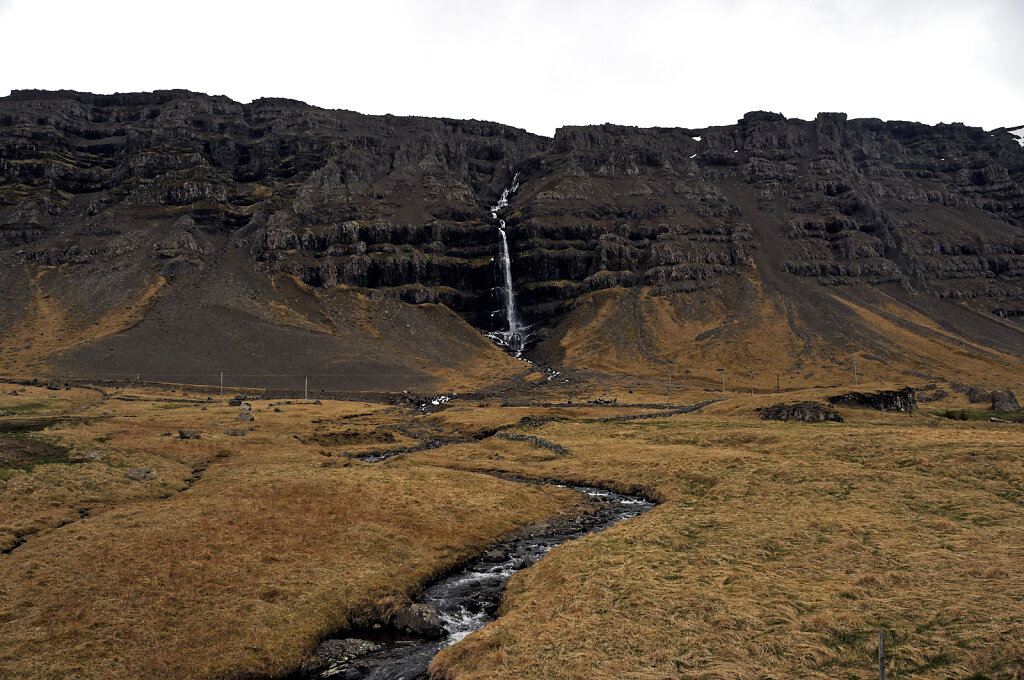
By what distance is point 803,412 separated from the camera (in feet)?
226

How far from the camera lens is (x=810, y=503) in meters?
35.4

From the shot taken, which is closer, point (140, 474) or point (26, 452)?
point (140, 474)

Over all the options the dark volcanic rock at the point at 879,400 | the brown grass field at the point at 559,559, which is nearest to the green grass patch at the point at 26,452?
the brown grass field at the point at 559,559

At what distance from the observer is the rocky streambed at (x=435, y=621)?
71.8 feet

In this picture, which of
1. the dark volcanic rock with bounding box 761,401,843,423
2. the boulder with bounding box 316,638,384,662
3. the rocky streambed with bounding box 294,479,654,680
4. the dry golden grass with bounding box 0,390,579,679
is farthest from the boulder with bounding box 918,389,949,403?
the boulder with bounding box 316,638,384,662

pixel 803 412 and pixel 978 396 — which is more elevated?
pixel 978 396

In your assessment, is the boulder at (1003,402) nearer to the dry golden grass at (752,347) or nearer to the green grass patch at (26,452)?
the dry golden grass at (752,347)

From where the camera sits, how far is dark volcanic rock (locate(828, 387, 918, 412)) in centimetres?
7225

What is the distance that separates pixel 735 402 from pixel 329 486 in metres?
62.3

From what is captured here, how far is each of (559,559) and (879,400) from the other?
201 feet

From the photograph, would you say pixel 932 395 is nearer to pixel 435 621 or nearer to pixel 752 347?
pixel 752 347

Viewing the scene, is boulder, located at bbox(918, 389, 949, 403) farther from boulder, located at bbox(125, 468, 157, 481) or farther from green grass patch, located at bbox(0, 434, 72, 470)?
green grass patch, located at bbox(0, 434, 72, 470)

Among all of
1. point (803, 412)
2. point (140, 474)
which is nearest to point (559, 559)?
point (140, 474)

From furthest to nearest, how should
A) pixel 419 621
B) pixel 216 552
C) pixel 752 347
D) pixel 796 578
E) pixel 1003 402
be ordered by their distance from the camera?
1. pixel 752 347
2. pixel 1003 402
3. pixel 216 552
4. pixel 419 621
5. pixel 796 578
